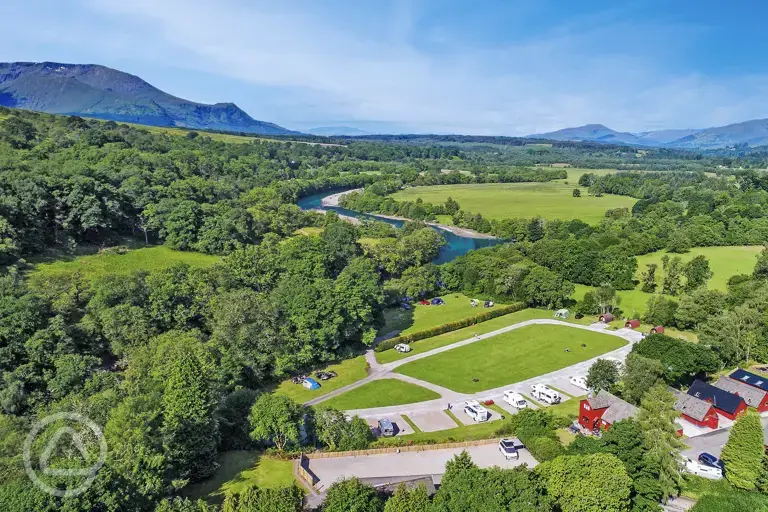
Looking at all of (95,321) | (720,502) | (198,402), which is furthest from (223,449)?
(720,502)

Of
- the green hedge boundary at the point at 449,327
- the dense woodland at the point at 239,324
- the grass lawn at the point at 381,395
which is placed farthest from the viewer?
the green hedge boundary at the point at 449,327

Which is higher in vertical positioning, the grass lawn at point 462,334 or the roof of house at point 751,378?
the roof of house at point 751,378

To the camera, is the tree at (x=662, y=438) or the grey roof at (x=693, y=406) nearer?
the tree at (x=662, y=438)

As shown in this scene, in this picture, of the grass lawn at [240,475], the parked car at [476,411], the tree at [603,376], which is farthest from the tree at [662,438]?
the grass lawn at [240,475]

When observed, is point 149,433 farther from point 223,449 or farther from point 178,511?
point 223,449

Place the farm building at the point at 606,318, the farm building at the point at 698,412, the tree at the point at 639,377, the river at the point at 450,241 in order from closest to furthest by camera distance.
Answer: the farm building at the point at 698,412 < the tree at the point at 639,377 < the farm building at the point at 606,318 < the river at the point at 450,241

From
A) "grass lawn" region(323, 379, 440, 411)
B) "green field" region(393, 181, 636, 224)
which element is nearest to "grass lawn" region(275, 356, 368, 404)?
"grass lawn" region(323, 379, 440, 411)

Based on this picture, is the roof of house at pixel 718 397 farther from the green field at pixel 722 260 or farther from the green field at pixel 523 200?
the green field at pixel 523 200

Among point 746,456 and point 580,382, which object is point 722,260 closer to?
point 580,382
